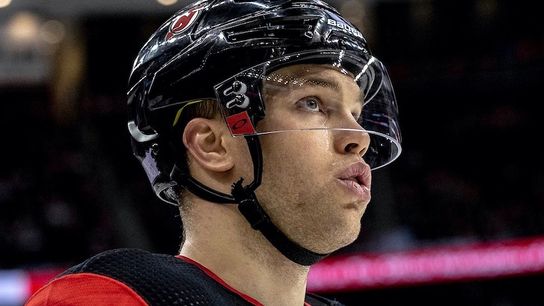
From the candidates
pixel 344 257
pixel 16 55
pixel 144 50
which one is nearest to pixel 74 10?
pixel 16 55

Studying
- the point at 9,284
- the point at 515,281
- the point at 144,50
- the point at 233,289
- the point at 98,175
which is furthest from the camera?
the point at 98,175

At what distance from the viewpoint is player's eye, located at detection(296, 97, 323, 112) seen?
165cm

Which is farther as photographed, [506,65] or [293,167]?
[506,65]

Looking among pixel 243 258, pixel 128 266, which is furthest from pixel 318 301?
pixel 128 266

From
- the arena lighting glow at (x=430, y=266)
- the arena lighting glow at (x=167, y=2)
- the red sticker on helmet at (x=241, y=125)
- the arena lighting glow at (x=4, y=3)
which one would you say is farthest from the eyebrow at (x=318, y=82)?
the arena lighting glow at (x=4, y=3)

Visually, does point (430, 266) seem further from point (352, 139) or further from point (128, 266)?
point (128, 266)

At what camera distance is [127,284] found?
4.35 feet

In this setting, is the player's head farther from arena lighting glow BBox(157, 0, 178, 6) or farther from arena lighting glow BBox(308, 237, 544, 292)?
arena lighting glow BBox(157, 0, 178, 6)

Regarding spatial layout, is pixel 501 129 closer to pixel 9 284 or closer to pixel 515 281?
pixel 515 281

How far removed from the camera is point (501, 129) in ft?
36.9

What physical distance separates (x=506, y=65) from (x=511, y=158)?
44.6 inches

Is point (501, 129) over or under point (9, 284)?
under

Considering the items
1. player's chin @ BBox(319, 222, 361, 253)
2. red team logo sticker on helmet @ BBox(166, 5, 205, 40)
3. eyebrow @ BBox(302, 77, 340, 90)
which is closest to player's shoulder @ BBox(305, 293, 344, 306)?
player's chin @ BBox(319, 222, 361, 253)

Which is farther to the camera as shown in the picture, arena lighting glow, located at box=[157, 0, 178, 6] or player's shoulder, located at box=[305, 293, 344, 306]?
arena lighting glow, located at box=[157, 0, 178, 6]
